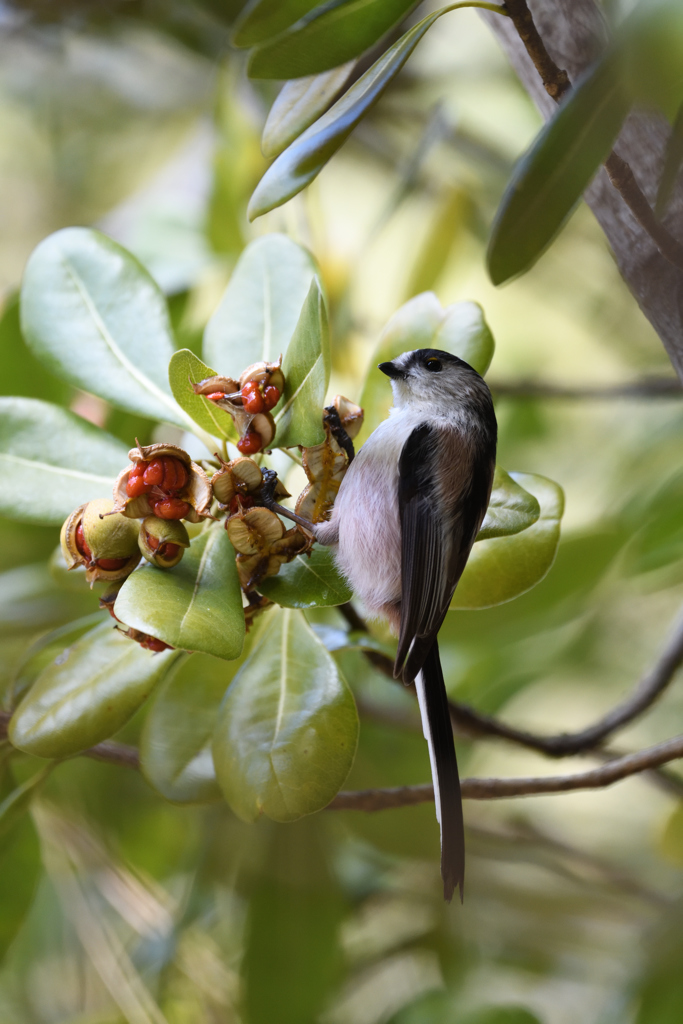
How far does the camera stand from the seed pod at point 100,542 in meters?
0.85

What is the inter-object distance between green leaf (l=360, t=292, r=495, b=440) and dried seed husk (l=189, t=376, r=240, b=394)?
1.15 ft

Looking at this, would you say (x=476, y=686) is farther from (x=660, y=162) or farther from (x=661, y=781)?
(x=660, y=162)

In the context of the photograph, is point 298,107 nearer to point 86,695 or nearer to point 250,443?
point 250,443

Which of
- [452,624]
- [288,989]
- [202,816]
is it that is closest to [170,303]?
[452,624]

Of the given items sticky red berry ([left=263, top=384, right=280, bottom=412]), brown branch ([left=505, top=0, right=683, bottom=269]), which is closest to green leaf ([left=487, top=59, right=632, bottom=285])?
brown branch ([left=505, top=0, right=683, bottom=269])

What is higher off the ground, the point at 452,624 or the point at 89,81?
the point at 89,81

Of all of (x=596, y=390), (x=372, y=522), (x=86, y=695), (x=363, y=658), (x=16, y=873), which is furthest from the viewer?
(x=596, y=390)

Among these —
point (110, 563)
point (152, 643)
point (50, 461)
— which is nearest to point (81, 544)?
point (110, 563)

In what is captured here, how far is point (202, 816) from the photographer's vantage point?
6.25ft

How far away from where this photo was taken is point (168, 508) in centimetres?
83

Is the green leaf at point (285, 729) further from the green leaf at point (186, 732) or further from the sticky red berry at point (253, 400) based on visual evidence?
the sticky red berry at point (253, 400)

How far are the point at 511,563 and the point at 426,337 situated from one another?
0.36 m

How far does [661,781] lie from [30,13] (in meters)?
2.67

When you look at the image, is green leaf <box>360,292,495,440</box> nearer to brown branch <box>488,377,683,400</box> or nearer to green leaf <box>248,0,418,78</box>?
green leaf <box>248,0,418,78</box>
